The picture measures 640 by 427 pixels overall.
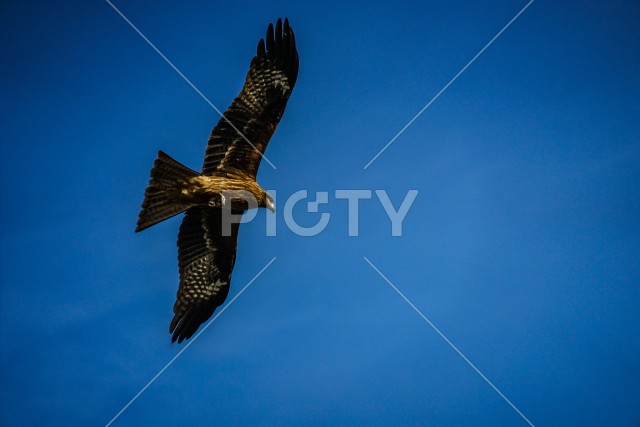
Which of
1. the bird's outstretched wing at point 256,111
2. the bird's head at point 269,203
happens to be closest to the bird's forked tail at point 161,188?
the bird's outstretched wing at point 256,111

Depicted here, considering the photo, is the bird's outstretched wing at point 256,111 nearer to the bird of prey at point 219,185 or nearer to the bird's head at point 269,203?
the bird of prey at point 219,185

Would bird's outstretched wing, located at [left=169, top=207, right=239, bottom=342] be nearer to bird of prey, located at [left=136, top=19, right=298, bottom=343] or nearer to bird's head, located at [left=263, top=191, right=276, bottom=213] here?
bird of prey, located at [left=136, top=19, right=298, bottom=343]

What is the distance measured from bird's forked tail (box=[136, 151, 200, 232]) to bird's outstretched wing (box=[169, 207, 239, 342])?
78 centimetres

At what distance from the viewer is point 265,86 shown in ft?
21.1

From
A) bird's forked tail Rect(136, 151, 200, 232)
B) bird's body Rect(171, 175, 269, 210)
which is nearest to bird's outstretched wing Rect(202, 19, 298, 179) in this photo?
bird's body Rect(171, 175, 269, 210)

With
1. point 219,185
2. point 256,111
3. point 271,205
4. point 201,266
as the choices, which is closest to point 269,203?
point 271,205

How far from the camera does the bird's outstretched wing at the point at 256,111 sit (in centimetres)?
614

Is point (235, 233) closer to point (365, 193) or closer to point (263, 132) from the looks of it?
point (263, 132)

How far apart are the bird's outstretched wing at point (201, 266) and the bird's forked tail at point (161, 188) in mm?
777

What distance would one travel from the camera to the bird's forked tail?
5.58 meters

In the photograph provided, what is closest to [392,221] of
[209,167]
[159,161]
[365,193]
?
[365,193]

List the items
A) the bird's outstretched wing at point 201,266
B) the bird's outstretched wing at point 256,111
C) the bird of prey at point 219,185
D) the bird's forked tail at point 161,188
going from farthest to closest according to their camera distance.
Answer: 1. the bird's outstretched wing at point 201,266
2. the bird's outstretched wing at point 256,111
3. the bird of prey at point 219,185
4. the bird's forked tail at point 161,188

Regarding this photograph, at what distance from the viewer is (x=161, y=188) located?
5.67 meters

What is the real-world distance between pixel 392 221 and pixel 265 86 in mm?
2955
